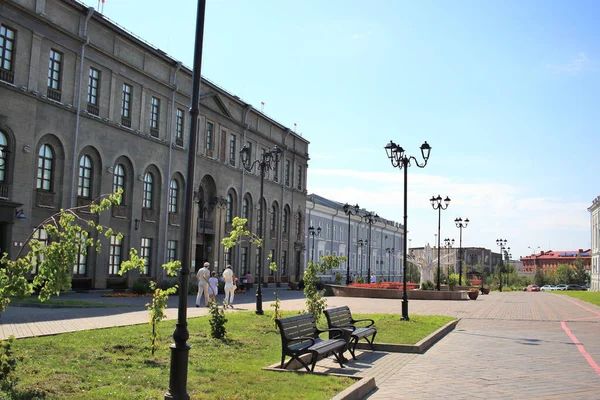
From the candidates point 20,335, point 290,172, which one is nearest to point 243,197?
point 290,172

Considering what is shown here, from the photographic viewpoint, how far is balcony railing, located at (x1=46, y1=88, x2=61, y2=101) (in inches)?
1172

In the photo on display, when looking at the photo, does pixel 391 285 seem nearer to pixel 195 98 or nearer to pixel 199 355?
pixel 199 355

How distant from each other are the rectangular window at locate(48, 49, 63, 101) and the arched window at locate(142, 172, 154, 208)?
29.3ft

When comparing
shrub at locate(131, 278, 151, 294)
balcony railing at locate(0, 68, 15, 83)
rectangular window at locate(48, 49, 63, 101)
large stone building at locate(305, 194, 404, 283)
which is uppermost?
rectangular window at locate(48, 49, 63, 101)

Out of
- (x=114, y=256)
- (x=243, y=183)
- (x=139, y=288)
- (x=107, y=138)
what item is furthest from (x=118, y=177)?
(x=243, y=183)

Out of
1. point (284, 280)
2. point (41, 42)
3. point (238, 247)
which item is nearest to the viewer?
point (41, 42)

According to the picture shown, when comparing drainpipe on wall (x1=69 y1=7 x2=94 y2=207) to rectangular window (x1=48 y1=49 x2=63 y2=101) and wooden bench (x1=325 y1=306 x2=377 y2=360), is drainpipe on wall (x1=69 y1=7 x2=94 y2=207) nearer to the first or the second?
rectangular window (x1=48 y1=49 x2=63 y2=101)

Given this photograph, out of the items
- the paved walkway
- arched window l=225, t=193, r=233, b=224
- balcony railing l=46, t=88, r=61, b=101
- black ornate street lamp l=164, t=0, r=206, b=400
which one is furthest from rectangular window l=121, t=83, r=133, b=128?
black ornate street lamp l=164, t=0, r=206, b=400

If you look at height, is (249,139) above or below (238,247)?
above

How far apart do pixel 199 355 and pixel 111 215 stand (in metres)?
25.9

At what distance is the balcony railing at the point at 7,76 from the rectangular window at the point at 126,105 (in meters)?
8.43

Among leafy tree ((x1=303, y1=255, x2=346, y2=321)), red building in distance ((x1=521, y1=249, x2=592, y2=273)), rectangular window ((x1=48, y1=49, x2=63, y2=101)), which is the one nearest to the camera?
leafy tree ((x1=303, y1=255, x2=346, y2=321))

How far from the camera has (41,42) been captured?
1145 inches

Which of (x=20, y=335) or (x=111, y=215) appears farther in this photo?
(x=111, y=215)
